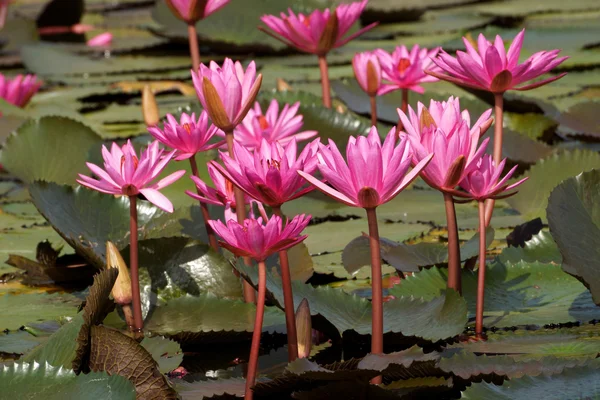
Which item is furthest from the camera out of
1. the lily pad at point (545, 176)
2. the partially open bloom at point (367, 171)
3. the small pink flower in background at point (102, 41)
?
the small pink flower in background at point (102, 41)

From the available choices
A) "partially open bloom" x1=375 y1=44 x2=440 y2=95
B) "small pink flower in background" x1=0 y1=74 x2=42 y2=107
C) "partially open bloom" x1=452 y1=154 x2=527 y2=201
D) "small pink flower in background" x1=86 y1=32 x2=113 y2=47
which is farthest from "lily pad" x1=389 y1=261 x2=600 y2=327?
"small pink flower in background" x1=86 y1=32 x2=113 y2=47

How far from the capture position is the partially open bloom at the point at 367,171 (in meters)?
0.87

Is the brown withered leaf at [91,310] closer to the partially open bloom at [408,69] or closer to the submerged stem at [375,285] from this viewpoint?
the submerged stem at [375,285]

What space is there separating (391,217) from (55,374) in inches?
38.1

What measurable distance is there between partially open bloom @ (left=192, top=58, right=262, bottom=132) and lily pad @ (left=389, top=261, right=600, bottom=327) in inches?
12.4

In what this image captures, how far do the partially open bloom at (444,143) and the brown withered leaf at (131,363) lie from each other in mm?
349

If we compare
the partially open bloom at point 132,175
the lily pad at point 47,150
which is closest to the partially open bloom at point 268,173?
the partially open bloom at point 132,175

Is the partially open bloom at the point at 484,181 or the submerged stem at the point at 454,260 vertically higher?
the partially open bloom at the point at 484,181

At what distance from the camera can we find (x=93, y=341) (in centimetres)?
101

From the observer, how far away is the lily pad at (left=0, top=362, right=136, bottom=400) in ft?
2.97

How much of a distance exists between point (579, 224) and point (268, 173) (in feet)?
1.34

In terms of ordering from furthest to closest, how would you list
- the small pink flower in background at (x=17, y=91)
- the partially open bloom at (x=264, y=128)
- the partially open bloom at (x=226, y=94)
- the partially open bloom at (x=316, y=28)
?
the small pink flower in background at (x=17, y=91) → the partially open bloom at (x=316, y=28) → the partially open bloom at (x=264, y=128) → the partially open bloom at (x=226, y=94)

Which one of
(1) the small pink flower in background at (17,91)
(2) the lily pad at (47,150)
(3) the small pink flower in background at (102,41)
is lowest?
(2) the lily pad at (47,150)

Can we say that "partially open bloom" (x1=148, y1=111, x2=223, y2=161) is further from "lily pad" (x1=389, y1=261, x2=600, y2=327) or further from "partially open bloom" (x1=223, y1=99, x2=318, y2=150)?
"lily pad" (x1=389, y1=261, x2=600, y2=327)
